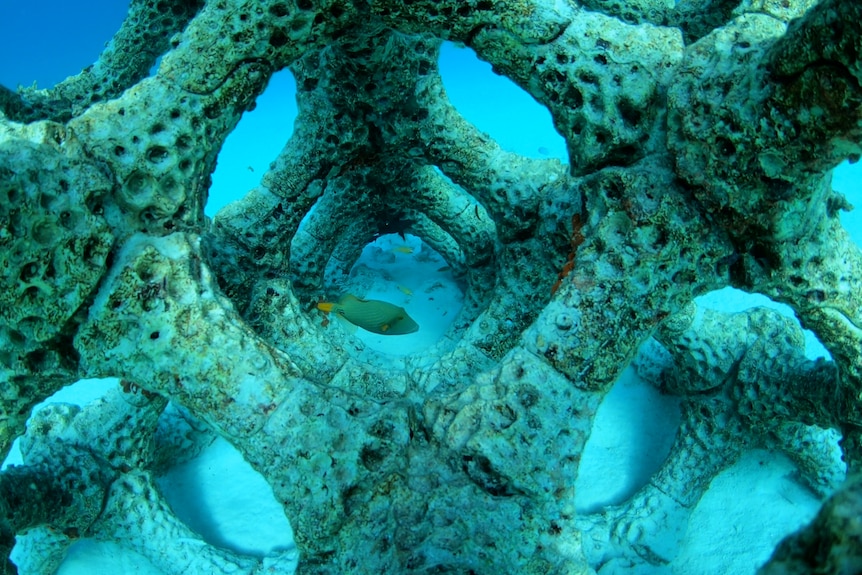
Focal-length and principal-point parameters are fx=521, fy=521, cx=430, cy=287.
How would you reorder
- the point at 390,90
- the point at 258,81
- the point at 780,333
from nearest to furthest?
the point at 258,81 → the point at 780,333 → the point at 390,90

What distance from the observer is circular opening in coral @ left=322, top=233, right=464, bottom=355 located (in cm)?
464

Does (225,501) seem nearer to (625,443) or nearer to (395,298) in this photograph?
(395,298)

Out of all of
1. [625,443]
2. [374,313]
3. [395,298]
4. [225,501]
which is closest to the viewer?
[225,501]

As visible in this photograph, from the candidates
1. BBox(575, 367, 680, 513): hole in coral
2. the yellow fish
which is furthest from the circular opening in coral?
BBox(575, 367, 680, 513): hole in coral

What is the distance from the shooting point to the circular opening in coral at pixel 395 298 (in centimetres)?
464

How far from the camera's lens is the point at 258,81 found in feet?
9.00

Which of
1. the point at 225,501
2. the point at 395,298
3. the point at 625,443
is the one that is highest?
the point at 395,298

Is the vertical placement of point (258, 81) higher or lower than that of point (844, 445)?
higher

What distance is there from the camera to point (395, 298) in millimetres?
6133

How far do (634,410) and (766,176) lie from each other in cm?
309

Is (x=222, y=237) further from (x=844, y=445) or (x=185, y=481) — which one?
(x=844, y=445)

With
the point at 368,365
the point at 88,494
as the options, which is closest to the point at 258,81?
the point at 368,365

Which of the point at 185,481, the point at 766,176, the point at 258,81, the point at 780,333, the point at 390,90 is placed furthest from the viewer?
the point at 185,481

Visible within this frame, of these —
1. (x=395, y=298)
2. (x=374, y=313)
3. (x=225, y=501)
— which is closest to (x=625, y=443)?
(x=374, y=313)
